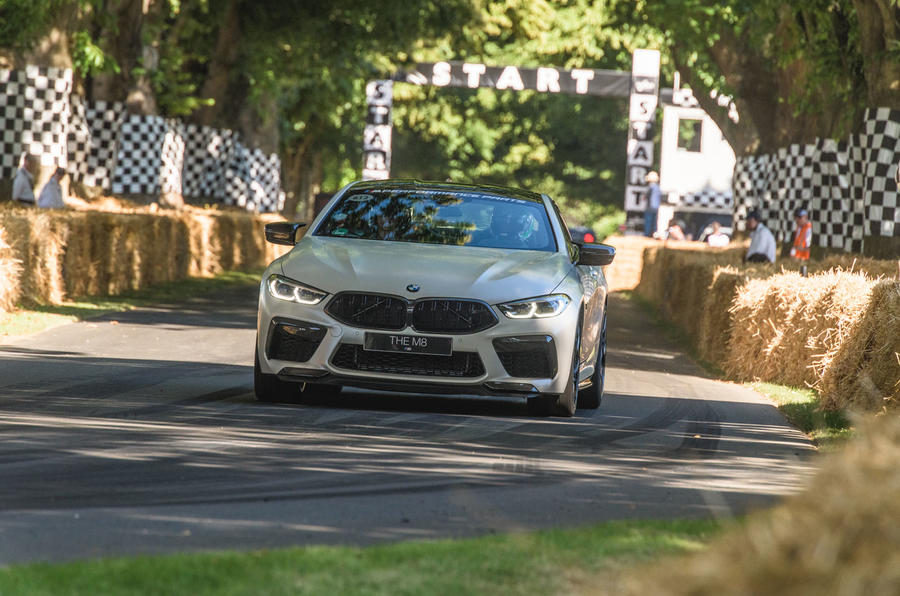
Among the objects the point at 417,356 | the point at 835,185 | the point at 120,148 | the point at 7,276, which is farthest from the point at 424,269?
the point at 120,148

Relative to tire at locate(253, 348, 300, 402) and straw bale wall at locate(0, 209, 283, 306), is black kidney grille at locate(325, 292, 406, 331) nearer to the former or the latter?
tire at locate(253, 348, 300, 402)

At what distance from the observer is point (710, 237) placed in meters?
35.1

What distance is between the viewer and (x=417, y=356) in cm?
968

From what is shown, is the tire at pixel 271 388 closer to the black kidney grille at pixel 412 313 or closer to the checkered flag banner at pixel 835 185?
the black kidney grille at pixel 412 313

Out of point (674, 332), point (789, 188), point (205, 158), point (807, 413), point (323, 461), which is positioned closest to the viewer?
point (323, 461)

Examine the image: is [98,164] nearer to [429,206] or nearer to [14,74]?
[14,74]

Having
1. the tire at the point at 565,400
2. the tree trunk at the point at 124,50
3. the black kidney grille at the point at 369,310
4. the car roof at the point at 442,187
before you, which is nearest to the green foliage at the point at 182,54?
the tree trunk at the point at 124,50

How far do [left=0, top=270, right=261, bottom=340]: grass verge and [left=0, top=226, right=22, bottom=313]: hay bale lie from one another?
134mm

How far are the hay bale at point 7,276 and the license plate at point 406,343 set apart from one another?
8.13 metres

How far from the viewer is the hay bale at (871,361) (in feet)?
34.7

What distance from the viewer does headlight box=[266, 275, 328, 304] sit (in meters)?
9.78

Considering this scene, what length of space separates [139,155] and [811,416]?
23907 mm

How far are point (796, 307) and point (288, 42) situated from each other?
23823 mm

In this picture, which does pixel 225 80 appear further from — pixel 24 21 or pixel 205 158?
pixel 24 21
